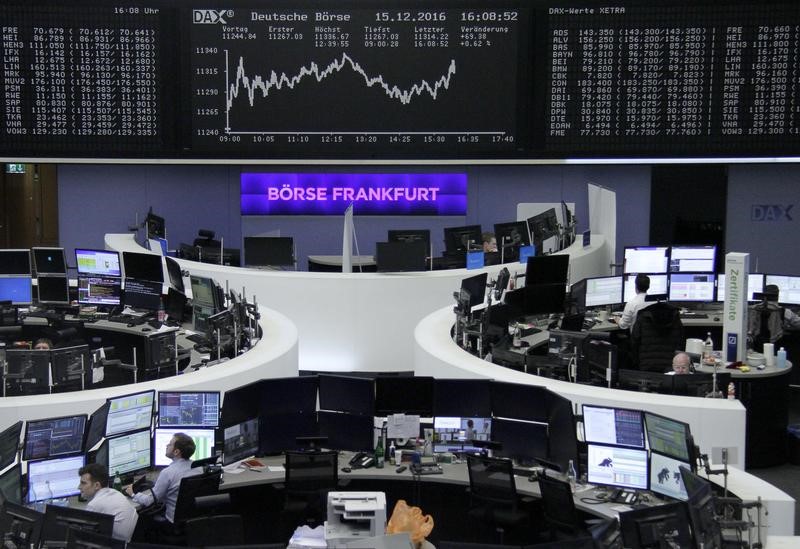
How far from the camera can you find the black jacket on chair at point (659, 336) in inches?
361

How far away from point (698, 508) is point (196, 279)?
5.66 meters

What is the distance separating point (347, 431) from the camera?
291 inches

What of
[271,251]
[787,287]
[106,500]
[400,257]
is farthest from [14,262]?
[787,287]

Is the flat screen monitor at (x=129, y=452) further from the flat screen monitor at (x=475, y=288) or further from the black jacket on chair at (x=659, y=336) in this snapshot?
the black jacket on chair at (x=659, y=336)

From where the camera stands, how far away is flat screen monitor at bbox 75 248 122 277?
11.2 metres

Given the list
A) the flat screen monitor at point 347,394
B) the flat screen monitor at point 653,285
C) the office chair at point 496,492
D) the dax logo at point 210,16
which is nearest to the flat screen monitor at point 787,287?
the flat screen monitor at point 653,285

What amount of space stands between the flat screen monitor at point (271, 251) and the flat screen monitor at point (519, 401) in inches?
201

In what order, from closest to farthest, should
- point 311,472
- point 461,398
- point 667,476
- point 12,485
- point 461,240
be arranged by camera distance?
point 12,485
point 667,476
point 311,472
point 461,398
point 461,240

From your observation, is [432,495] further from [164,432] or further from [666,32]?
[666,32]

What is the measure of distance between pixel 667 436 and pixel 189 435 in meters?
3.00

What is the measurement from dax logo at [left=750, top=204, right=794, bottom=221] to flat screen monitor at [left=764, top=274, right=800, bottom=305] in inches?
152

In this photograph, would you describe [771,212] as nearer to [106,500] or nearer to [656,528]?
[656,528]

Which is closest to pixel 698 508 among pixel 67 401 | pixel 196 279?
pixel 67 401

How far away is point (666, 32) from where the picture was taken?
10117 mm
